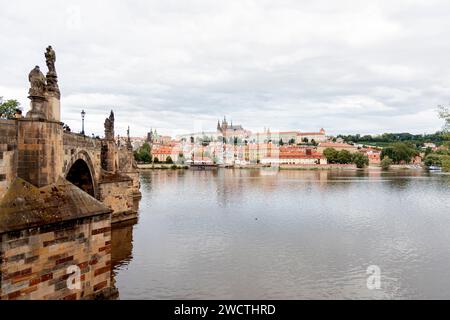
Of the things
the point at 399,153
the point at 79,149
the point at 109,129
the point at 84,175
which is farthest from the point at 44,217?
the point at 399,153

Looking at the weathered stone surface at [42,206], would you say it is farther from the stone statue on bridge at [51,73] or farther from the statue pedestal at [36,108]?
the stone statue on bridge at [51,73]

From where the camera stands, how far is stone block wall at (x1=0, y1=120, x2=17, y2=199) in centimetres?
1107

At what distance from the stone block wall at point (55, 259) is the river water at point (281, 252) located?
9.96 ft

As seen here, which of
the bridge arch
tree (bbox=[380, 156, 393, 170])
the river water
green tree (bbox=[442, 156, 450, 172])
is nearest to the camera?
the river water

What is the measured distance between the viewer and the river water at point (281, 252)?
16.3 meters

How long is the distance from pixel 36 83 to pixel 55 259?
544 centimetres

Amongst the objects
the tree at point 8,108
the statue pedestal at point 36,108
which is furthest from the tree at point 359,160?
the statue pedestal at point 36,108

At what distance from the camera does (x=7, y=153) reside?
11297 mm

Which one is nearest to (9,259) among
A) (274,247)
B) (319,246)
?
(274,247)

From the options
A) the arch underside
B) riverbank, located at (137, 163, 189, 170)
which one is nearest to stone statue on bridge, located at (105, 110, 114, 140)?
the arch underside

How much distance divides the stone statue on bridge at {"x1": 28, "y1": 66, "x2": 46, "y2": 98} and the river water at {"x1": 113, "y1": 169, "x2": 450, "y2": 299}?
26.4 feet

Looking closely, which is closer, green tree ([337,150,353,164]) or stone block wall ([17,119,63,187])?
stone block wall ([17,119,63,187])

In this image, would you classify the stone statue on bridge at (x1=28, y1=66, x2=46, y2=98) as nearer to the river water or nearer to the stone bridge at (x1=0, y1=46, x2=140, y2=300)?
the stone bridge at (x1=0, y1=46, x2=140, y2=300)
